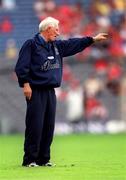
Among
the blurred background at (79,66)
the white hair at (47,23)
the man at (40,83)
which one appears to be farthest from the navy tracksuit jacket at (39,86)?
the blurred background at (79,66)

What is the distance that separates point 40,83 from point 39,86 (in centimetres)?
6

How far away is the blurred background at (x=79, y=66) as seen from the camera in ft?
81.6

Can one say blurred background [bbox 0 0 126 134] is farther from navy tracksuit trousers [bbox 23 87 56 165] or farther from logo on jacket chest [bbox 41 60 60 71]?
logo on jacket chest [bbox 41 60 60 71]

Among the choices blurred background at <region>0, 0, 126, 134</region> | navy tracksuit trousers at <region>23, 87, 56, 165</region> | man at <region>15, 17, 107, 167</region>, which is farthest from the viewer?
blurred background at <region>0, 0, 126, 134</region>

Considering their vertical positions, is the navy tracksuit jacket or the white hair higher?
the white hair

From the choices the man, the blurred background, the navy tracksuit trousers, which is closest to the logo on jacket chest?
the man

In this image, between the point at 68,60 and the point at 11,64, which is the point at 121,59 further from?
the point at 11,64

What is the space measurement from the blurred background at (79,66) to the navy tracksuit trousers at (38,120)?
13751 mm

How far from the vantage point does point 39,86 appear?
1043 cm

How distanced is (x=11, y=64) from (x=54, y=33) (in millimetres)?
14350

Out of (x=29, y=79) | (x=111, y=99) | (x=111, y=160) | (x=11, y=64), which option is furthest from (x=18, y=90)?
(x=29, y=79)

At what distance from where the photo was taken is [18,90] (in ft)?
82.6

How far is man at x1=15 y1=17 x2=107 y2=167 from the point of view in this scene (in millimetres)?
10352

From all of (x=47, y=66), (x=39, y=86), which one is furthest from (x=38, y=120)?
(x=47, y=66)
